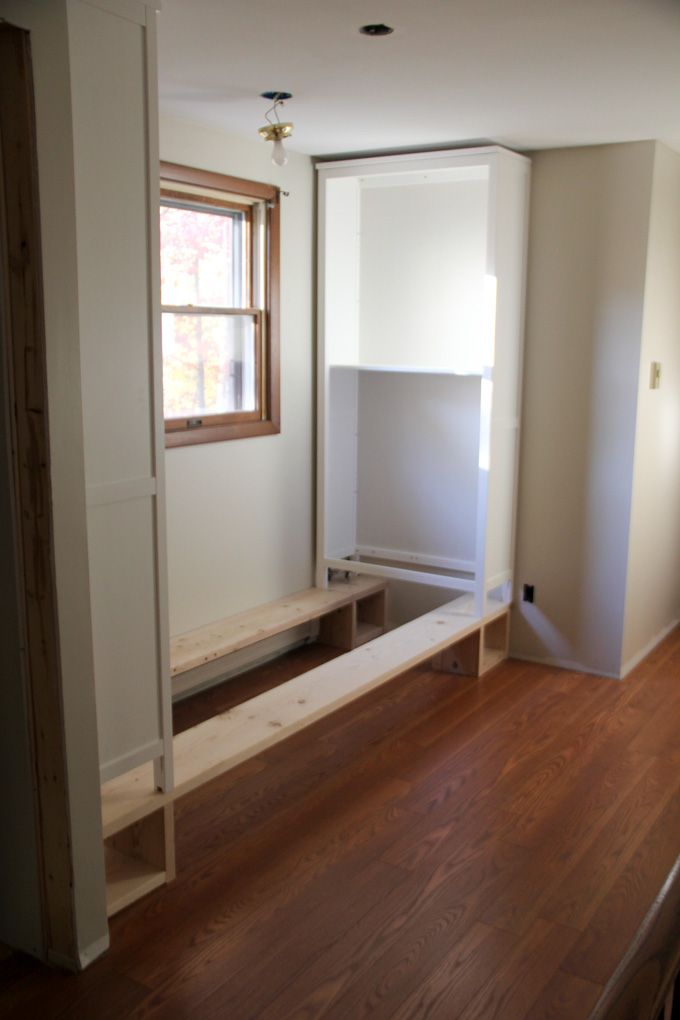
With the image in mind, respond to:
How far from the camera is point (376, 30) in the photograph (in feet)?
8.25

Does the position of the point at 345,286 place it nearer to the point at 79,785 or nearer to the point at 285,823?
the point at 285,823

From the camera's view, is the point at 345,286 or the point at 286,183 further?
the point at 345,286

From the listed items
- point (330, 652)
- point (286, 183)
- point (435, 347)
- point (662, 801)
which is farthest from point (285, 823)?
point (286, 183)

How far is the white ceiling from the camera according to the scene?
2.39 m

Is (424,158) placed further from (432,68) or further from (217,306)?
(432,68)

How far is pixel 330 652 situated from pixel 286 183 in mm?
2192

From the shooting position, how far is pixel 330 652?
4.73 meters

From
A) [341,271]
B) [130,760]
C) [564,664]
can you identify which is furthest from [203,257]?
[564,664]

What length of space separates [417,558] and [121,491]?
103 inches

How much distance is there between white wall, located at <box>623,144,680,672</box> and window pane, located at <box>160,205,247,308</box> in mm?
1752

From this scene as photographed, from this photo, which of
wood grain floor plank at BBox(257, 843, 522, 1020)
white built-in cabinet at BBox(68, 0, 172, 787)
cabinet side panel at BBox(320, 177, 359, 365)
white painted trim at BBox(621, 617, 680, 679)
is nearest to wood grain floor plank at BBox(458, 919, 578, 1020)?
wood grain floor plank at BBox(257, 843, 522, 1020)

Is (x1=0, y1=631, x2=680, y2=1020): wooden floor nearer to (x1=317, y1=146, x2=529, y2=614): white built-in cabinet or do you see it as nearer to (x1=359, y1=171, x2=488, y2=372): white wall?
(x1=317, y1=146, x2=529, y2=614): white built-in cabinet

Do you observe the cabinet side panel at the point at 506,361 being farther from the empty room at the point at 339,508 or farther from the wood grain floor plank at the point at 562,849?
the wood grain floor plank at the point at 562,849

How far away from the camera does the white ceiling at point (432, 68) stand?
2.39 metres
